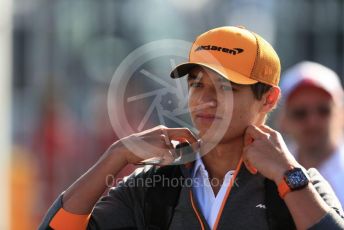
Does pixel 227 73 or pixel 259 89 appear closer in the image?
pixel 227 73

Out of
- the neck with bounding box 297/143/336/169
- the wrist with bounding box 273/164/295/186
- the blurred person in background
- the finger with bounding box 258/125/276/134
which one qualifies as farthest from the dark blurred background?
the wrist with bounding box 273/164/295/186

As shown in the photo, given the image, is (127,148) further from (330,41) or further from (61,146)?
(330,41)

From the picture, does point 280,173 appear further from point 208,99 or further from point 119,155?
point 119,155

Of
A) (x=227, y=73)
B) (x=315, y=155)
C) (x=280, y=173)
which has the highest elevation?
(x=227, y=73)

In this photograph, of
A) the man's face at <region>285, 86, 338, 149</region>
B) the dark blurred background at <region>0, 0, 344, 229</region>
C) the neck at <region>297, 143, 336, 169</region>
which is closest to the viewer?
the neck at <region>297, 143, 336, 169</region>

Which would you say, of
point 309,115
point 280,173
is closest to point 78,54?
point 309,115

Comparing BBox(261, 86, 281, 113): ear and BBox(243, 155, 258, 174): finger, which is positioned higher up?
BBox(261, 86, 281, 113): ear

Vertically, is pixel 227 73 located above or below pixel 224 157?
above

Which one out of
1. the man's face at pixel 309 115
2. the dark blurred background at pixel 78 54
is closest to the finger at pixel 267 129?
the man's face at pixel 309 115

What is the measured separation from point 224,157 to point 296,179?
45 cm

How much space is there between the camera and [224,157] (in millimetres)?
3764

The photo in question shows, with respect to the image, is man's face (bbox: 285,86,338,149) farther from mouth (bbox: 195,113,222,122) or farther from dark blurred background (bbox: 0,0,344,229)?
dark blurred background (bbox: 0,0,344,229)

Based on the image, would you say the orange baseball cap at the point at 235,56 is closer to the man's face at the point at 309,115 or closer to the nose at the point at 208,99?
the nose at the point at 208,99

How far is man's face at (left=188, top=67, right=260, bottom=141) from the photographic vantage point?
142 inches
